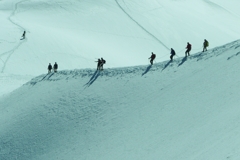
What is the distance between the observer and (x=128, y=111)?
81.7ft

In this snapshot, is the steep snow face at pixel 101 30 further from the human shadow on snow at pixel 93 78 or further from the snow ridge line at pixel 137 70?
the human shadow on snow at pixel 93 78

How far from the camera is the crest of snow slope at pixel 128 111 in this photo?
1984cm

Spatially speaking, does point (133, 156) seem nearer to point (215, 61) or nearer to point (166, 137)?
point (166, 137)

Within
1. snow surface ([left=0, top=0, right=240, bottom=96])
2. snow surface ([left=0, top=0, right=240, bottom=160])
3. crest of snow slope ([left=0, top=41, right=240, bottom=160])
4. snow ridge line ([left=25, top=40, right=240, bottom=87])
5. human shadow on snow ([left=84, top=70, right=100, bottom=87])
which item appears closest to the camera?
snow surface ([left=0, top=0, right=240, bottom=160])

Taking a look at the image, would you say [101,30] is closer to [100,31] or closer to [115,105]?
[100,31]

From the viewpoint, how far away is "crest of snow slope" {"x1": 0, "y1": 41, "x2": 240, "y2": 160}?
19841 millimetres

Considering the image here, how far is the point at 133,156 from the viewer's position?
806 inches

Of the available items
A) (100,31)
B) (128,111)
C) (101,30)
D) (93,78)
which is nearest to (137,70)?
(93,78)

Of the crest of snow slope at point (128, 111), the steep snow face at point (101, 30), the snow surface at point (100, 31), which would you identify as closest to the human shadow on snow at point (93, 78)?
the crest of snow slope at point (128, 111)

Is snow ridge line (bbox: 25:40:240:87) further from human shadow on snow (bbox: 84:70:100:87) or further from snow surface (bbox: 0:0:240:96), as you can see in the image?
snow surface (bbox: 0:0:240:96)

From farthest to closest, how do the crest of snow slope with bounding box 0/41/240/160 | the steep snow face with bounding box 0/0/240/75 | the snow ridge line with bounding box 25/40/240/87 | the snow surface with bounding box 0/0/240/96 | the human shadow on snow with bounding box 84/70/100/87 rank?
the steep snow face with bounding box 0/0/240/75 → the snow surface with bounding box 0/0/240/96 → the human shadow on snow with bounding box 84/70/100/87 → the snow ridge line with bounding box 25/40/240/87 → the crest of snow slope with bounding box 0/41/240/160

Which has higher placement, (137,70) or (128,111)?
(137,70)

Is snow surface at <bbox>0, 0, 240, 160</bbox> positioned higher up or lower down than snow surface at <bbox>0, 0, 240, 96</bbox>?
lower down

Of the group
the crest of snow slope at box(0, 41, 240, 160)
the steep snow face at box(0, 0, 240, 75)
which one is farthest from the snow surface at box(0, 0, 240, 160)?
the steep snow face at box(0, 0, 240, 75)
